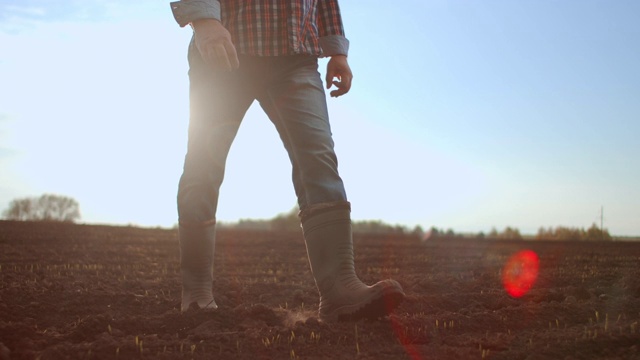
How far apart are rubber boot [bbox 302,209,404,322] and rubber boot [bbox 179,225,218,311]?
0.67 meters

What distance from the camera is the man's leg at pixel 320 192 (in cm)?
319

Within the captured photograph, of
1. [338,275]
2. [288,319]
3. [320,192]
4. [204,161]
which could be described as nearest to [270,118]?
[204,161]

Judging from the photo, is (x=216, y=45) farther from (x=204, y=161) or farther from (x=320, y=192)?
(x=320, y=192)

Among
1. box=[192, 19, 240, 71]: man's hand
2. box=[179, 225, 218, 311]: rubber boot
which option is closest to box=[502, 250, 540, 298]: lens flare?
box=[179, 225, 218, 311]: rubber boot

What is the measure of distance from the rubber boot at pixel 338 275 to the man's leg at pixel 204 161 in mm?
623

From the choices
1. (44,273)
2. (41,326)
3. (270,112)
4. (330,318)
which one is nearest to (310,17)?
(270,112)

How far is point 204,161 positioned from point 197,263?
615 millimetres

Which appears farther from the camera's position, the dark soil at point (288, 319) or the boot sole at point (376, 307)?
the boot sole at point (376, 307)

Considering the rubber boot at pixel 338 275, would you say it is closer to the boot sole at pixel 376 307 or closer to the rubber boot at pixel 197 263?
the boot sole at pixel 376 307

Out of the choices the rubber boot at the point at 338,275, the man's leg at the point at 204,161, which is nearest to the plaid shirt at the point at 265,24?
the man's leg at the point at 204,161

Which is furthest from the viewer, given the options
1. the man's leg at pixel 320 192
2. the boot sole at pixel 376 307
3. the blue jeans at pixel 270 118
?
the blue jeans at pixel 270 118

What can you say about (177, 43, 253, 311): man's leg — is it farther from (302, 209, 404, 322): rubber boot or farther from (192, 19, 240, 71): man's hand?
(302, 209, 404, 322): rubber boot

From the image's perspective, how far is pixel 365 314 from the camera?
124 inches

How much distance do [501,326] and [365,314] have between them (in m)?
0.71
